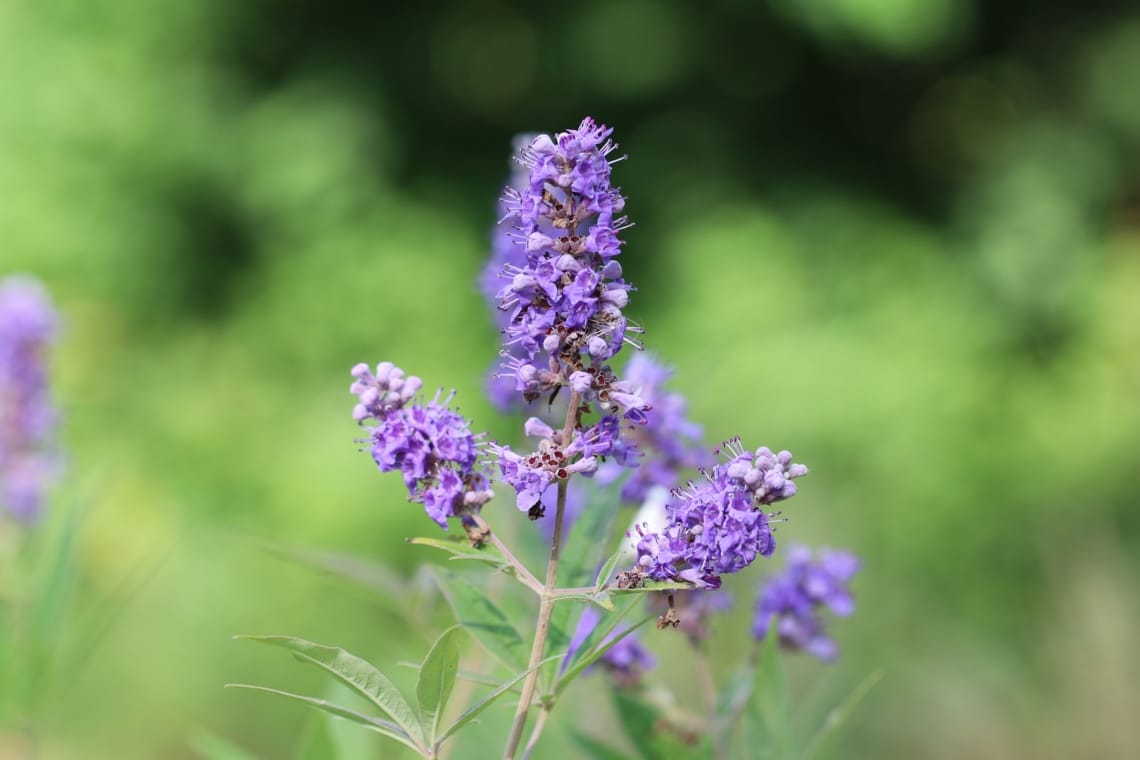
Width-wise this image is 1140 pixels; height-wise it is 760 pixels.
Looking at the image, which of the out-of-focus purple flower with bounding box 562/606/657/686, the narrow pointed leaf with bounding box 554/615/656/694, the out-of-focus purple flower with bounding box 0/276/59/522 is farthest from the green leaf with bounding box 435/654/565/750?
the out-of-focus purple flower with bounding box 0/276/59/522

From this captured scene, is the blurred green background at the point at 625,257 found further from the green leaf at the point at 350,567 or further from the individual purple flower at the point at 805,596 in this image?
the individual purple flower at the point at 805,596

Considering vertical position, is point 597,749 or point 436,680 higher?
point 597,749

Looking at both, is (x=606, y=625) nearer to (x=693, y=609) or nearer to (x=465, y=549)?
(x=465, y=549)

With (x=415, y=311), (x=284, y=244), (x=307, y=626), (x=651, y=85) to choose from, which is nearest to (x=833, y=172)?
(x=651, y=85)

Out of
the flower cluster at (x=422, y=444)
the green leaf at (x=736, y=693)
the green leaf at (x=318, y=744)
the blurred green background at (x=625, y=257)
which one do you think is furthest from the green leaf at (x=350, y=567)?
the blurred green background at (x=625, y=257)

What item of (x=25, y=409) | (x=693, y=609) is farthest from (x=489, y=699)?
(x=25, y=409)
